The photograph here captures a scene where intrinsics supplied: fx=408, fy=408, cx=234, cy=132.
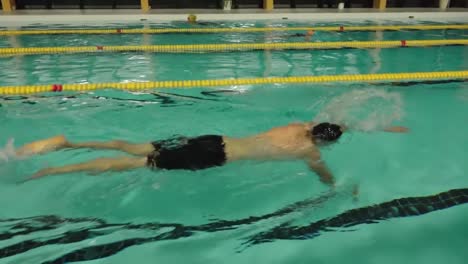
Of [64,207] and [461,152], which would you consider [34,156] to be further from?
[461,152]

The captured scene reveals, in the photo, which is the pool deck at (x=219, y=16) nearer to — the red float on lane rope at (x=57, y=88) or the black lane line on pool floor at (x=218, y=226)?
the red float on lane rope at (x=57, y=88)

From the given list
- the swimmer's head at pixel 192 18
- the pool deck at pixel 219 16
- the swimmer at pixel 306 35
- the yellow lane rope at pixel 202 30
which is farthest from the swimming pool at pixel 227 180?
the pool deck at pixel 219 16

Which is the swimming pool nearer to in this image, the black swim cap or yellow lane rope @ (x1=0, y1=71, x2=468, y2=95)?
yellow lane rope @ (x1=0, y1=71, x2=468, y2=95)

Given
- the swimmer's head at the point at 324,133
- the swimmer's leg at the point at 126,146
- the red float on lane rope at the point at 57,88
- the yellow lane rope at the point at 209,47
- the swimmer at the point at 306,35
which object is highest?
the swimmer at the point at 306,35

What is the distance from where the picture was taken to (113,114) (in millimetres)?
4645

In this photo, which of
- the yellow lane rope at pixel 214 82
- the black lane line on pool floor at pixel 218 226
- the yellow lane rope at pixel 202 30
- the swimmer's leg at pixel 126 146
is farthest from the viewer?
the yellow lane rope at pixel 202 30

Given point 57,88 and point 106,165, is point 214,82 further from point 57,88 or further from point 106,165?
point 106,165

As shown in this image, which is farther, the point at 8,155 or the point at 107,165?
the point at 8,155

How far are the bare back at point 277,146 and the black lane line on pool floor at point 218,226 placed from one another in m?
0.46

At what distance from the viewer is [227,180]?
321 cm

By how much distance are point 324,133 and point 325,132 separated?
0.04ft

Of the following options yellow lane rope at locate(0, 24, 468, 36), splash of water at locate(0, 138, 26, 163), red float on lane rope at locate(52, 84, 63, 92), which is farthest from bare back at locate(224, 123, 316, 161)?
yellow lane rope at locate(0, 24, 468, 36)

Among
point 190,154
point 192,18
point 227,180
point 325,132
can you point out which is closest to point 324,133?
point 325,132

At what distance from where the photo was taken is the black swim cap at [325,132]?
10.5 ft
